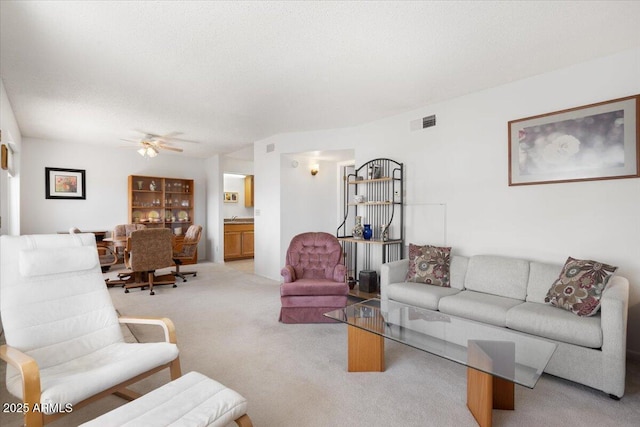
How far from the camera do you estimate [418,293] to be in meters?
3.28

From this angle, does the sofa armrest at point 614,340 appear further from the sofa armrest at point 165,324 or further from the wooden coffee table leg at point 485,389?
the sofa armrest at point 165,324

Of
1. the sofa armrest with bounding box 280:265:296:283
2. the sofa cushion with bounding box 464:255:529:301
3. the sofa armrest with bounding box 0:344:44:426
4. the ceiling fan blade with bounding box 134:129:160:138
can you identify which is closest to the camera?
the sofa armrest with bounding box 0:344:44:426

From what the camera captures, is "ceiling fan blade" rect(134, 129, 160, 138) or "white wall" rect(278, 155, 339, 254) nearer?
"ceiling fan blade" rect(134, 129, 160, 138)

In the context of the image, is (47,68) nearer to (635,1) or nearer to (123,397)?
(123,397)

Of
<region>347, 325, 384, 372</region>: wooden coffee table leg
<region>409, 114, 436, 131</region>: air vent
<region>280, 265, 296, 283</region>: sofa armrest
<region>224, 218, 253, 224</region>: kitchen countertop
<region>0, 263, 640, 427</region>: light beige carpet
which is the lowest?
<region>0, 263, 640, 427</region>: light beige carpet

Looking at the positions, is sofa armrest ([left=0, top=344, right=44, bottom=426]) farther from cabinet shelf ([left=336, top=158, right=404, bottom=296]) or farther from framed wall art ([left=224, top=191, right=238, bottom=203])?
framed wall art ([left=224, top=191, right=238, bottom=203])

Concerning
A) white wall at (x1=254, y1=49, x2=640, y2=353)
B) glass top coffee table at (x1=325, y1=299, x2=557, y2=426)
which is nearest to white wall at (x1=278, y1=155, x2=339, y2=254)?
white wall at (x1=254, y1=49, x2=640, y2=353)

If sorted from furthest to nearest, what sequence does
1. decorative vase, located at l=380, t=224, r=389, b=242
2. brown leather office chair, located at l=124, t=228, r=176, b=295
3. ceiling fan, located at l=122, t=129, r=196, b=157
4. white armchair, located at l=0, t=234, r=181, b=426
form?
ceiling fan, located at l=122, t=129, r=196, b=157 < brown leather office chair, located at l=124, t=228, r=176, b=295 < decorative vase, located at l=380, t=224, r=389, b=242 < white armchair, located at l=0, t=234, r=181, b=426

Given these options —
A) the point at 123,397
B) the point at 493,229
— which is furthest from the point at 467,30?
the point at 123,397

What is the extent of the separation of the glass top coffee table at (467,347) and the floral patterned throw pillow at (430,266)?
69cm

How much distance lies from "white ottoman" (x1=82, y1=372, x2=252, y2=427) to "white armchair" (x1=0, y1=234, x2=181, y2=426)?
12.8 inches

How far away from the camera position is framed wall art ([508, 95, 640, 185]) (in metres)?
2.70

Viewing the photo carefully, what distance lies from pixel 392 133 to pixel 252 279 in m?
3.57

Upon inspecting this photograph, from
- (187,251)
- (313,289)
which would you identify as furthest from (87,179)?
(313,289)
